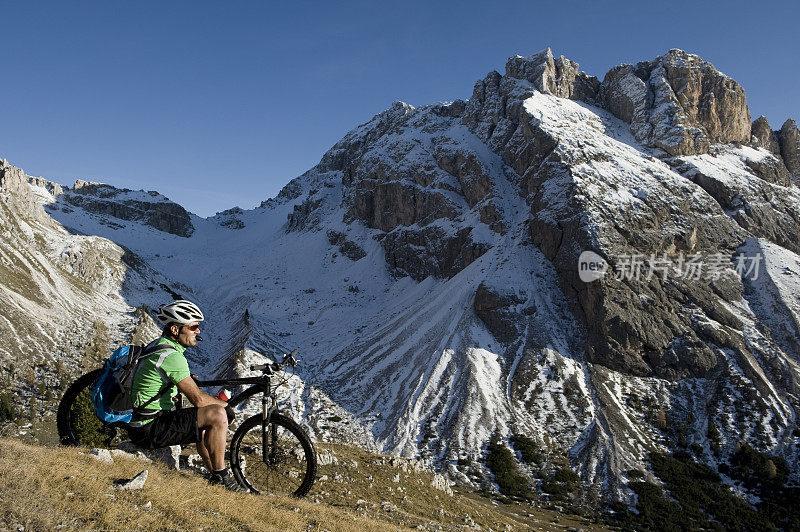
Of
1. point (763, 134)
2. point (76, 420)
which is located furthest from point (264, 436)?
point (763, 134)

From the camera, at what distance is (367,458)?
107 feet

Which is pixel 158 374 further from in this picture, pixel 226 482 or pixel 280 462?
pixel 280 462

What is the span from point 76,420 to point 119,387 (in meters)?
3.50

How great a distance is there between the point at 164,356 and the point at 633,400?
86.9 m

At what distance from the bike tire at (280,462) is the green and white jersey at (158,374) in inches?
78.9

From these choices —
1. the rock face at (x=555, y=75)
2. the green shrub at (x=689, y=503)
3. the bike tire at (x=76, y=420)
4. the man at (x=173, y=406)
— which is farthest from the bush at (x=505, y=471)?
the rock face at (x=555, y=75)

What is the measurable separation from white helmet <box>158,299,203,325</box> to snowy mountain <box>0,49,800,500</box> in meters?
63.6

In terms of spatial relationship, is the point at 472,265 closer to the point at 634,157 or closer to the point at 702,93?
the point at 634,157

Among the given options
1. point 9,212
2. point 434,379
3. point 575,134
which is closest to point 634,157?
point 575,134

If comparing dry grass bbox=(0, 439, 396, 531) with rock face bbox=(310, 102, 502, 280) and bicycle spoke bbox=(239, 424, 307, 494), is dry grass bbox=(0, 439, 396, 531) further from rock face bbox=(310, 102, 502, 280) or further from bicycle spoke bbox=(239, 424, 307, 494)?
rock face bbox=(310, 102, 502, 280)

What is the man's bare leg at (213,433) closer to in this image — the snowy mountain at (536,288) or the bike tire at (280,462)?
the bike tire at (280,462)

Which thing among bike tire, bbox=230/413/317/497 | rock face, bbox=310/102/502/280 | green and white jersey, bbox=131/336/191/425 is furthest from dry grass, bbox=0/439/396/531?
rock face, bbox=310/102/502/280

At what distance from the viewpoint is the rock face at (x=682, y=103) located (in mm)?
125750

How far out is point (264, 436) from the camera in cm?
1033
